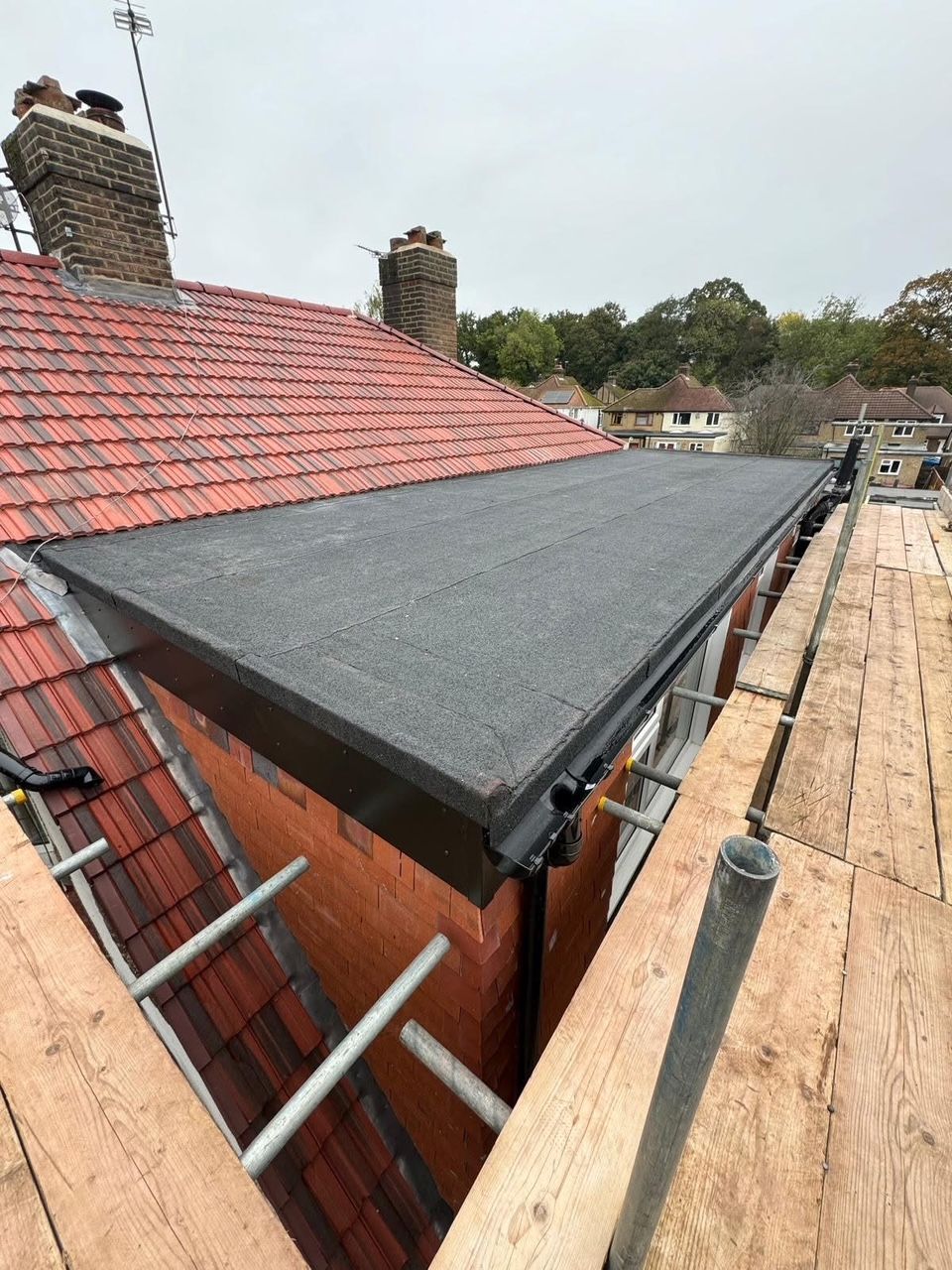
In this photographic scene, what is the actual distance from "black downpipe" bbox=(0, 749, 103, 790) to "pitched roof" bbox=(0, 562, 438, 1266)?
6 centimetres

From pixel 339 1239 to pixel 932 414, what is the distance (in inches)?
1977

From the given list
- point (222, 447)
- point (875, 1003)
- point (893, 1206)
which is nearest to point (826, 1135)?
point (893, 1206)

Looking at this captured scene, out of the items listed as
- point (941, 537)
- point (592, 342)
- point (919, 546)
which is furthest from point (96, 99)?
point (592, 342)

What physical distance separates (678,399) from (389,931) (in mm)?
45645

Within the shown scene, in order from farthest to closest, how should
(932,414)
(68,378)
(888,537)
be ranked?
(932,414), (888,537), (68,378)

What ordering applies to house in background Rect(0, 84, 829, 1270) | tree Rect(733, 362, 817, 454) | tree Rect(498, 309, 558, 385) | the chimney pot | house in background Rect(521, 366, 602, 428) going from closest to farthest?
house in background Rect(0, 84, 829, 1270) → the chimney pot → tree Rect(733, 362, 817, 454) → house in background Rect(521, 366, 602, 428) → tree Rect(498, 309, 558, 385)

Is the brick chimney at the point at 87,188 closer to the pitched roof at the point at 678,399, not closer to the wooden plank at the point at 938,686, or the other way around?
the wooden plank at the point at 938,686

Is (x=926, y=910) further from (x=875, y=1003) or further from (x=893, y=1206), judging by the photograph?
(x=893, y=1206)

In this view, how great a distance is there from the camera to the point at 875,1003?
1285 mm

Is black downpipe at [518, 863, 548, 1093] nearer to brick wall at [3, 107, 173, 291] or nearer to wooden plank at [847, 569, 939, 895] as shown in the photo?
wooden plank at [847, 569, 939, 895]

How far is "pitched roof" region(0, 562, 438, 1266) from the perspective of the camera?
2139 millimetres

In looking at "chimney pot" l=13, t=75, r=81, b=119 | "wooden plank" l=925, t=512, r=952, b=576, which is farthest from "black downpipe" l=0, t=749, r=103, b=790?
"wooden plank" l=925, t=512, r=952, b=576

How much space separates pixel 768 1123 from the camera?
3.56ft

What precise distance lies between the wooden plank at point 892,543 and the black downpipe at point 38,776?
5993 mm
